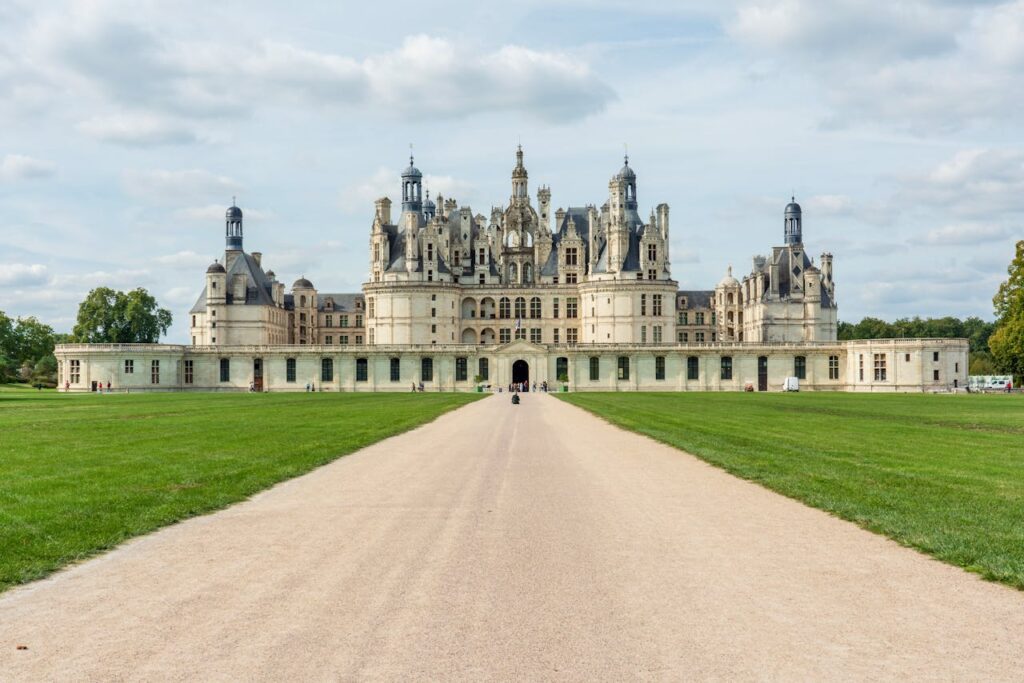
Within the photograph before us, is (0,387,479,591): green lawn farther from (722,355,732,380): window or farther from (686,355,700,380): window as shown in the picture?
(722,355,732,380): window

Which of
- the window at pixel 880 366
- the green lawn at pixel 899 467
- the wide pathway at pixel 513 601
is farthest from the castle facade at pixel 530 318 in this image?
the wide pathway at pixel 513 601

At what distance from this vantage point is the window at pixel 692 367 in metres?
101

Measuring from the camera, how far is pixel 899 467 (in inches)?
866

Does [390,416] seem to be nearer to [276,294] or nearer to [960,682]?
[960,682]

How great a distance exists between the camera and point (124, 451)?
83.1 feet

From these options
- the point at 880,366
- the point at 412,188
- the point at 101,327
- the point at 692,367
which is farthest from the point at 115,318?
the point at 880,366

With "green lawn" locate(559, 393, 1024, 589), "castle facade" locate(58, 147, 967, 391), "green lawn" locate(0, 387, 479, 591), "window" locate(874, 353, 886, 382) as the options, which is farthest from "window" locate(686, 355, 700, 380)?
"green lawn" locate(0, 387, 479, 591)

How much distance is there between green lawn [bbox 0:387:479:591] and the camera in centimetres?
1322

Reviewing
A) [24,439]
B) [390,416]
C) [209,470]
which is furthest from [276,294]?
[209,470]

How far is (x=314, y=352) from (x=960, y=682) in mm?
96256

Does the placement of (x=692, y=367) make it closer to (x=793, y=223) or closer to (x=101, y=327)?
(x=793, y=223)

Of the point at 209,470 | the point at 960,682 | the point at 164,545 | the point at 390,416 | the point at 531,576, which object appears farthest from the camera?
the point at 390,416

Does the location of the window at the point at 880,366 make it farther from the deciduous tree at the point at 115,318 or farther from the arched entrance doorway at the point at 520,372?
the deciduous tree at the point at 115,318

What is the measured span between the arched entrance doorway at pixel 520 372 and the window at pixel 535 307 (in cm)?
1538
